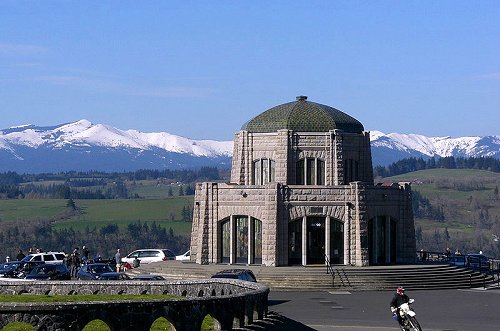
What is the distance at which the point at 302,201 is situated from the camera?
71.9 m

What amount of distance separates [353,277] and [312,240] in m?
5.41

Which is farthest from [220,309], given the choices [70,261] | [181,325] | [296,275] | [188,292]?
[70,261]

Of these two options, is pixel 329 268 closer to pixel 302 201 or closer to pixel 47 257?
pixel 302 201

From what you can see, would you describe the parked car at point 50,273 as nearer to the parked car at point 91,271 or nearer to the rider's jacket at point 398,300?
the parked car at point 91,271

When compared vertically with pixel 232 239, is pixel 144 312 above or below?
below

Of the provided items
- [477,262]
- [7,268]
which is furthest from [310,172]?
[7,268]

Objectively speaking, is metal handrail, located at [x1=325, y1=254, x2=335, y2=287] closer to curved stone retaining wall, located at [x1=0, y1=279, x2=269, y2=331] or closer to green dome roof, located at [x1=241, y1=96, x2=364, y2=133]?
green dome roof, located at [x1=241, y1=96, x2=364, y2=133]

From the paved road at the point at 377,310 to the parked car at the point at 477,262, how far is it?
12.4 meters

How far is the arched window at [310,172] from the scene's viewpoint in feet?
249

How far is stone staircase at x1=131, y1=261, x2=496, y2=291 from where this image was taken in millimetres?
66562

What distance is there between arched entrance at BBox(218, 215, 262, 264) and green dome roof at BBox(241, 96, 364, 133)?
6.81m

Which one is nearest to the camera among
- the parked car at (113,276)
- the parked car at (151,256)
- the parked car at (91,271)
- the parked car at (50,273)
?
the parked car at (113,276)

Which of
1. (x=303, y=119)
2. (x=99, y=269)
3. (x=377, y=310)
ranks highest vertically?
(x=303, y=119)

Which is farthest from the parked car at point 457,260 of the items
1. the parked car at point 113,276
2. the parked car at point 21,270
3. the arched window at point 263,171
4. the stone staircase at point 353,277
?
the parked car at point 113,276
